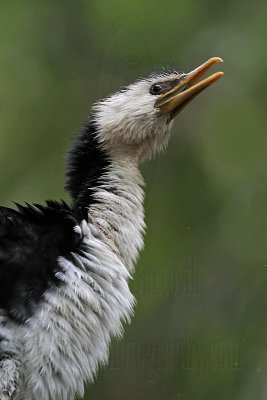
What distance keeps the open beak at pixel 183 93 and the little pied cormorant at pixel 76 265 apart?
0.04 metres

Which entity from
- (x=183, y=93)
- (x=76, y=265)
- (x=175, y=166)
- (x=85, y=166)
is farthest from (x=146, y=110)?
(x=175, y=166)

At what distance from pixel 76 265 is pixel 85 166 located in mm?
817

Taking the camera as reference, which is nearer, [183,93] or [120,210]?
[120,210]

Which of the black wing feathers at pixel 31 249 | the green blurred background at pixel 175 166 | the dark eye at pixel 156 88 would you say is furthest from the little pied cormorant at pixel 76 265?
the green blurred background at pixel 175 166

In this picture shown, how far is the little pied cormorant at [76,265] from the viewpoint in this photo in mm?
4598

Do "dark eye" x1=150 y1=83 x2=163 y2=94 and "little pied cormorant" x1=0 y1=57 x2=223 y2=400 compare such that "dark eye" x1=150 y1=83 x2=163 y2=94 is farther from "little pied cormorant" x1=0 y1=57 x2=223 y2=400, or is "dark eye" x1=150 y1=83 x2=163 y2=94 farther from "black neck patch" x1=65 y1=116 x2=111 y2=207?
"black neck patch" x1=65 y1=116 x2=111 y2=207

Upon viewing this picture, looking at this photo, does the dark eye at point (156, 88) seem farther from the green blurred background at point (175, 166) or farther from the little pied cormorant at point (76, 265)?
the green blurred background at point (175, 166)

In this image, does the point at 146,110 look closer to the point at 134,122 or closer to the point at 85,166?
the point at 134,122

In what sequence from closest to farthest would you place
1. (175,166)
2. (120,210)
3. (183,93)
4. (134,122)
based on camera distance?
(120,210) < (134,122) < (183,93) < (175,166)

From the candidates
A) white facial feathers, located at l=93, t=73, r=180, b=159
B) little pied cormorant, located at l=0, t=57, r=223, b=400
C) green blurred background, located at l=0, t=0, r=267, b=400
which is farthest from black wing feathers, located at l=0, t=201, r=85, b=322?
green blurred background, located at l=0, t=0, r=267, b=400

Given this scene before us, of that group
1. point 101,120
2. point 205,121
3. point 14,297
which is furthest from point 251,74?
point 14,297

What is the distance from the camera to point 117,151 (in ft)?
18.1

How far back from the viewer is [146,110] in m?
5.62

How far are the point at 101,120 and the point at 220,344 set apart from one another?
8.80 ft
